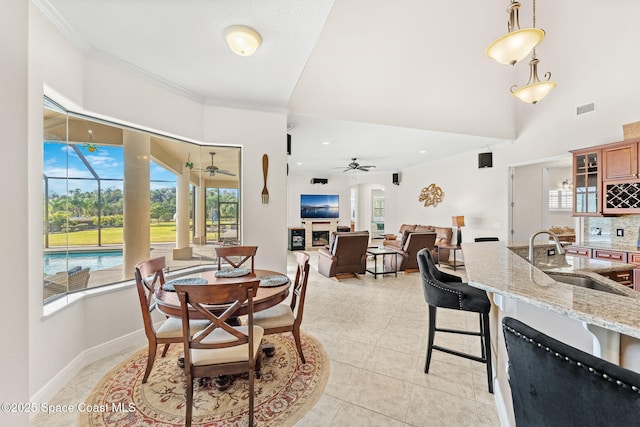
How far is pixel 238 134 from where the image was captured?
3295mm

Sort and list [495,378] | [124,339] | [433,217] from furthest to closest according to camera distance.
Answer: [433,217]
[124,339]
[495,378]

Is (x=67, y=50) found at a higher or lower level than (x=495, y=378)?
higher

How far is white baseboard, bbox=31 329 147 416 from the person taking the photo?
6.12 feet

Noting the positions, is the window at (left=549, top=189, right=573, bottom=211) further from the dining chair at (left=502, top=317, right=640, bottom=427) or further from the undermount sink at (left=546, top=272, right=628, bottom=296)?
the dining chair at (left=502, top=317, right=640, bottom=427)

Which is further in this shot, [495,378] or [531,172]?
[531,172]

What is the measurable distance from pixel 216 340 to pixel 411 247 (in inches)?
183

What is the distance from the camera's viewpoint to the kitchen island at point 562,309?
0.89 m

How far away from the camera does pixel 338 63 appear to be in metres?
3.84

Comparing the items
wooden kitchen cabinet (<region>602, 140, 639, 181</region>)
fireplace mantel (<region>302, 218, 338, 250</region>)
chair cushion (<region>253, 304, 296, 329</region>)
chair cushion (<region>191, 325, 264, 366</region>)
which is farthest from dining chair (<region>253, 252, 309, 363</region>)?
fireplace mantel (<region>302, 218, 338, 250</region>)

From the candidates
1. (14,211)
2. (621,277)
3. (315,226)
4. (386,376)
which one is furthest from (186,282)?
(315,226)

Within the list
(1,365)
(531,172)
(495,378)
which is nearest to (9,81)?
(1,365)

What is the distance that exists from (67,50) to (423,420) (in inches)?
148

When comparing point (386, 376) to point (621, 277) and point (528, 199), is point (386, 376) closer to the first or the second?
point (621, 277)

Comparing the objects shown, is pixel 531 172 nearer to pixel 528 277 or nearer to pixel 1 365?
pixel 528 277
